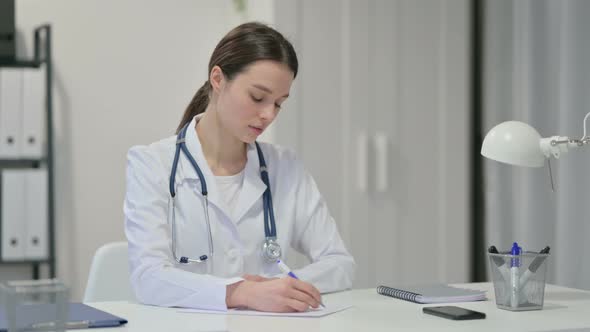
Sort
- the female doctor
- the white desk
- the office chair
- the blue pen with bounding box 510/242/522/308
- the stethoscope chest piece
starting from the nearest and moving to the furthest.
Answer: the white desk, the blue pen with bounding box 510/242/522/308, the female doctor, the stethoscope chest piece, the office chair

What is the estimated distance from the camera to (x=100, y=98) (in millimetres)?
3508

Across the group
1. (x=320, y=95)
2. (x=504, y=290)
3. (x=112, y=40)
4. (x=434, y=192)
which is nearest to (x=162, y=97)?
(x=112, y=40)

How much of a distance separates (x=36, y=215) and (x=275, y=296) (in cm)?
186

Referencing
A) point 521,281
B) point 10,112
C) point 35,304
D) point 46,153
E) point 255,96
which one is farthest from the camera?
point 46,153

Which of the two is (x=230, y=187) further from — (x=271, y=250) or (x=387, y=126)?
(x=387, y=126)

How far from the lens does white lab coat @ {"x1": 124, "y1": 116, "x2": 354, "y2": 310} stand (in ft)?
6.27

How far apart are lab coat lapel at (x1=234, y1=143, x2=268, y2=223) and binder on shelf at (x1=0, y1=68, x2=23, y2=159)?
4.45 feet

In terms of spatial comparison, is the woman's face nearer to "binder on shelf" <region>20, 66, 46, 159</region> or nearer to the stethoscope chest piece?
the stethoscope chest piece

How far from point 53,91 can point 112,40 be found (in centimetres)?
33

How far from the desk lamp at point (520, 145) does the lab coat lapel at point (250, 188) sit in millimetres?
653

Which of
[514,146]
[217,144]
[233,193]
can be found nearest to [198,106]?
[217,144]

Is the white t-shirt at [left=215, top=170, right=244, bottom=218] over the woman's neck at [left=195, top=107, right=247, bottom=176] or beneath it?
beneath

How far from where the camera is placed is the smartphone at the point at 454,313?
1.62m

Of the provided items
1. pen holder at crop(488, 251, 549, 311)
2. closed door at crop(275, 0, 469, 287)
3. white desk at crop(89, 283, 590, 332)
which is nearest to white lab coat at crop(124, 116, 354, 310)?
white desk at crop(89, 283, 590, 332)
